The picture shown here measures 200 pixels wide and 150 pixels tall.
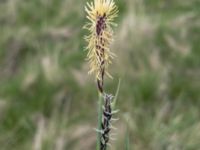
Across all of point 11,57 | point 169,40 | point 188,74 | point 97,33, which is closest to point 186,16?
point 169,40

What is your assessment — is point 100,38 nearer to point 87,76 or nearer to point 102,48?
point 102,48

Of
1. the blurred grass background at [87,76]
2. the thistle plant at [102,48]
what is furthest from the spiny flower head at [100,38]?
the blurred grass background at [87,76]

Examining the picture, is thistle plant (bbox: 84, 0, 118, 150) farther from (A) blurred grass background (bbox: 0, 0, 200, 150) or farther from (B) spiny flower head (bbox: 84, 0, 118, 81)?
(A) blurred grass background (bbox: 0, 0, 200, 150)

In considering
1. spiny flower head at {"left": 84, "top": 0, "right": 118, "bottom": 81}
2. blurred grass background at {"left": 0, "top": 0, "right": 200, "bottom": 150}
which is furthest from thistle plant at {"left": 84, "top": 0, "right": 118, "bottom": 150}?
blurred grass background at {"left": 0, "top": 0, "right": 200, "bottom": 150}

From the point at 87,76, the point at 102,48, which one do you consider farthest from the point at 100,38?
the point at 87,76

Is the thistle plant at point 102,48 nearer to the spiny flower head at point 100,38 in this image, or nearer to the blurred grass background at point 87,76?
the spiny flower head at point 100,38

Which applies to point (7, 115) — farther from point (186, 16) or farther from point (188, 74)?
point (186, 16)
